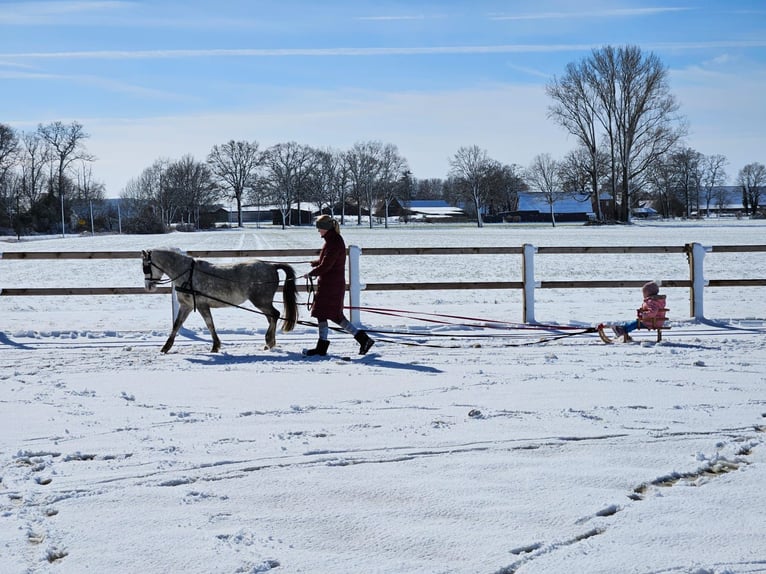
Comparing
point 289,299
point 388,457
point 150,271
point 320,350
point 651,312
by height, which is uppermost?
point 150,271

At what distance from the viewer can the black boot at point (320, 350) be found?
9.33 meters

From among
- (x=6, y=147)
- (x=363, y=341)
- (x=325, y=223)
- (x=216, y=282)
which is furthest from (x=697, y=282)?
(x=6, y=147)

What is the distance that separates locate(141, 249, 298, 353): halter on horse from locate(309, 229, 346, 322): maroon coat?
48 centimetres

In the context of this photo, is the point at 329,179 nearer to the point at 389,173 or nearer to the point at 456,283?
the point at 389,173

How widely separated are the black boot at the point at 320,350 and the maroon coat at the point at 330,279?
26cm

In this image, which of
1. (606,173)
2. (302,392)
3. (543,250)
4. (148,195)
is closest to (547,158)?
(606,173)

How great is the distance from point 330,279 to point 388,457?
14.1 ft

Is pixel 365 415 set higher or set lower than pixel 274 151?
lower

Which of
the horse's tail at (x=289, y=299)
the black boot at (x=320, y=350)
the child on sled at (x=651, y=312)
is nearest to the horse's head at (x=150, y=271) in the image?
the horse's tail at (x=289, y=299)

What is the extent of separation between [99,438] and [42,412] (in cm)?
109

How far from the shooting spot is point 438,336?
10797 mm

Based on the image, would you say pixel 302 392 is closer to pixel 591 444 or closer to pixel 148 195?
pixel 591 444

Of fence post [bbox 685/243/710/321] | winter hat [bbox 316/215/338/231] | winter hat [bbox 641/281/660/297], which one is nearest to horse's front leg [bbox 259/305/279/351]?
winter hat [bbox 316/215/338/231]

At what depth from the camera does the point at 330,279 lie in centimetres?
929
